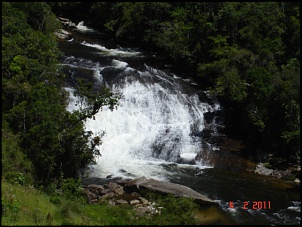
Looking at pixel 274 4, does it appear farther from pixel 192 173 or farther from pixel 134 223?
pixel 134 223

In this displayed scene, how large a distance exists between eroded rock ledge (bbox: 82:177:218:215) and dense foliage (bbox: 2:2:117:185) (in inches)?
54.6

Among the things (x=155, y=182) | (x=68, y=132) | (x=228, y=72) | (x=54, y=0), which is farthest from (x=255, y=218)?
(x=54, y=0)

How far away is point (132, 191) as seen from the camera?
64.4 ft

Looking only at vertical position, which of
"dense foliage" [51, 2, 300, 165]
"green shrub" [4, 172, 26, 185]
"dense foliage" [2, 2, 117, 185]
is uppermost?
"dense foliage" [51, 2, 300, 165]

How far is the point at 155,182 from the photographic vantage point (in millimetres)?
19984

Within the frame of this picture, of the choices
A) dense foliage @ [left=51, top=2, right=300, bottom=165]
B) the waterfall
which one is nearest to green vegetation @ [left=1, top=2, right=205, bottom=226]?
the waterfall

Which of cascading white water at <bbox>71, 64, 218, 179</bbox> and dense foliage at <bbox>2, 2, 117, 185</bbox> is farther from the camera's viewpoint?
cascading white water at <bbox>71, 64, 218, 179</bbox>

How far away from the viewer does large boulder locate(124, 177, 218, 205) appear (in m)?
18.9

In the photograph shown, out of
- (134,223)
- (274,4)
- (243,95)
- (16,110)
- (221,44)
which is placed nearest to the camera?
(134,223)

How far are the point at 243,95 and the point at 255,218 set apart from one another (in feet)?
36.1

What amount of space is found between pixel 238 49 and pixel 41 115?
A: 20.6 metres

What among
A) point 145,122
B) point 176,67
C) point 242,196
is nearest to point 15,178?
point 242,196

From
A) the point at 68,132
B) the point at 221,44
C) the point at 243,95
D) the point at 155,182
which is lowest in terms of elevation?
the point at 155,182

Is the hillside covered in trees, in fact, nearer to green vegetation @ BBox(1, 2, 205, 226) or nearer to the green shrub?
green vegetation @ BBox(1, 2, 205, 226)
